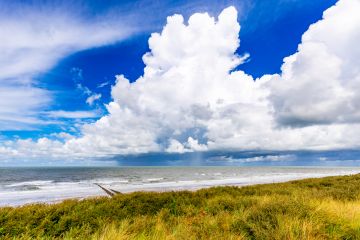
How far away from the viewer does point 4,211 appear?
1023cm

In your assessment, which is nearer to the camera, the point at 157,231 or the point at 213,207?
the point at 157,231

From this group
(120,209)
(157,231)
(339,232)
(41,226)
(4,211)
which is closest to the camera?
(157,231)

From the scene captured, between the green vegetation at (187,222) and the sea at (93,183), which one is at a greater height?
the green vegetation at (187,222)

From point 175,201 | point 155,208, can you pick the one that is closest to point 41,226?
point 155,208

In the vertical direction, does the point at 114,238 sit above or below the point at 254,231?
above

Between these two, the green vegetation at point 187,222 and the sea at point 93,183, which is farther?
the sea at point 93,183

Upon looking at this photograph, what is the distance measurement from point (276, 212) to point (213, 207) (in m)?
4.09

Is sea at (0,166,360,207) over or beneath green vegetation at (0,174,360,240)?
beneath

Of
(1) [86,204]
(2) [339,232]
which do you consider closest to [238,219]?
(2) [339,232]

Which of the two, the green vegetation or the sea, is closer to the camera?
the green vegetation

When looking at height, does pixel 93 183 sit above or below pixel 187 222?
below

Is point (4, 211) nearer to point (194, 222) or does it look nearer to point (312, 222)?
point (194, 222)

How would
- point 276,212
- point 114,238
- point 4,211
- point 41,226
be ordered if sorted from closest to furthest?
1. point 114,238
2. point 276,212
3. point 41,226
4. point 4,211

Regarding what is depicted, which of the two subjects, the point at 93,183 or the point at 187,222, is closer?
the point at 187,222
